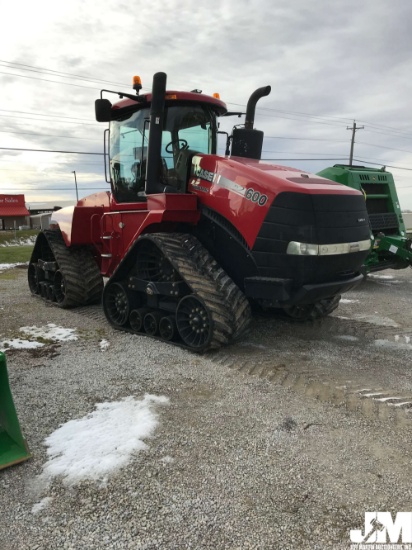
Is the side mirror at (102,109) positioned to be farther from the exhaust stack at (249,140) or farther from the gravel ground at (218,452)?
the gravel ground at (218,452)

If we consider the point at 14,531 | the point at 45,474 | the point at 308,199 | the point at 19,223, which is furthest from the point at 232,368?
the point at 19,223

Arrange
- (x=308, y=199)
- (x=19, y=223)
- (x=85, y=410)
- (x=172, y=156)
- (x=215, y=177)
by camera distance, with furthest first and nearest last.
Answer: (x=19, y=223)
(x=172, y=156)
(x=215, y=177)
(x=308, y=199)
(x=85, y=410)

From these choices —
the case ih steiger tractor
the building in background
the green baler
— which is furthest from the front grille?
the building in background

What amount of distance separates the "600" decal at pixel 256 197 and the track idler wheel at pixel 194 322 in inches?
47.3

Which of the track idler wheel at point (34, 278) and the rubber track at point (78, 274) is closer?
the rubber track at point (78, 274)

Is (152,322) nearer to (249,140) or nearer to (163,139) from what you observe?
(163,139)

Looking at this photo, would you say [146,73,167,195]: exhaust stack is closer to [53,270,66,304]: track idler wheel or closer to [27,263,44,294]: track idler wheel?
[53,270,66,304]: track idler wheel

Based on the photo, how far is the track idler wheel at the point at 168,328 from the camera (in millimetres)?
5160

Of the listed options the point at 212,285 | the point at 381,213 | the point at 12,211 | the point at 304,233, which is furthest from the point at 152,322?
the point at 12,211

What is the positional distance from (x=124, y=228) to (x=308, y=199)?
9.24 ft

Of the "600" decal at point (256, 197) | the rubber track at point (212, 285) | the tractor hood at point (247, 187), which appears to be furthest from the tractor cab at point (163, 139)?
the "600" decal at point (256, 197)

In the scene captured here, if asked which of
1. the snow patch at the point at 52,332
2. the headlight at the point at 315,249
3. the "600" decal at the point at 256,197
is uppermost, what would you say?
the "600" decal at the point at 256,197

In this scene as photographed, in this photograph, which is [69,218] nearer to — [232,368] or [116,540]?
[232,368]

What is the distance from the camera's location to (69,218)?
712 cm
